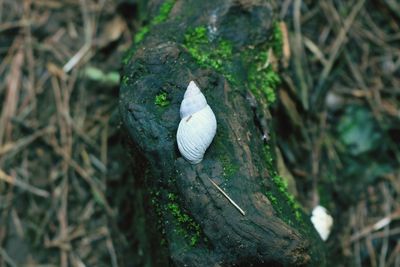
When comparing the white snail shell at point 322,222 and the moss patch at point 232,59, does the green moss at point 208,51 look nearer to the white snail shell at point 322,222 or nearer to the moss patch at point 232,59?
the moss patch at point 232,59

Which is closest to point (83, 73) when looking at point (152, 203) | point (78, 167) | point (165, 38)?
point (78, 167)

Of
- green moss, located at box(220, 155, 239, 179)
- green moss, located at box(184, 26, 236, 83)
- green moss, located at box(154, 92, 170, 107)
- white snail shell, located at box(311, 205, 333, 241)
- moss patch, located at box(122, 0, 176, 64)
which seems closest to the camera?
green moss, located at box(220, 155, 239, 179)

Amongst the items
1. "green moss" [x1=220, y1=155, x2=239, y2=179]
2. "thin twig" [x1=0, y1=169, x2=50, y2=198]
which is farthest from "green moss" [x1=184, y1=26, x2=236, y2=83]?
"thin twig" [x1=0, y1=169, x2=50, y2=198]

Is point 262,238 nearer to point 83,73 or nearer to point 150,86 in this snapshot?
point 150,86

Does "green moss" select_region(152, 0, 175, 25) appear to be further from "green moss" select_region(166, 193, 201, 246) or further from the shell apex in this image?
"green moss" select_region(166, 193, 201, 246)

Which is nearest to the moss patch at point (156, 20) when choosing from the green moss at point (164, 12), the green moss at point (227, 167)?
the green moss at point (164, 12)

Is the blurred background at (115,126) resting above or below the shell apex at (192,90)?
below

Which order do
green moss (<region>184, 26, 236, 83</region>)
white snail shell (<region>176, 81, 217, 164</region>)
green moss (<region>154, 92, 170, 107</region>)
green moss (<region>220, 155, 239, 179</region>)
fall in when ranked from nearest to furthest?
1. white snail shell (<region>176, 81, 217, 164</region>)
2. green moss (<region>220, 155, 239, 179</region>)
3. green moss (<region>154, 92, 170, 107</region>)
4. green moss (<region>184, 26, 236, 83</region>)
